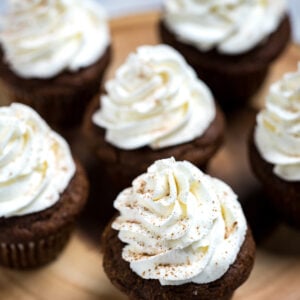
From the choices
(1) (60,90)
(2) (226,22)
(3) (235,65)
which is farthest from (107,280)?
(2) (226,22)

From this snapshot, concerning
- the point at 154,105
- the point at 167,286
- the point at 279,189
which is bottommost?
the point at 279,189

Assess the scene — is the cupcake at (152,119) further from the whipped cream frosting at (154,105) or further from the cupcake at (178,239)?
the cupcake at (178,239)

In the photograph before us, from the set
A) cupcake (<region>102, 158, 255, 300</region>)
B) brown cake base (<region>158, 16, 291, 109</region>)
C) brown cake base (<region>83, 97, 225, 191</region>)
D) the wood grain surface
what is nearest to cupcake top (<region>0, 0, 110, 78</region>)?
brown cake base (<region>83, 97, 225, 191</region>)

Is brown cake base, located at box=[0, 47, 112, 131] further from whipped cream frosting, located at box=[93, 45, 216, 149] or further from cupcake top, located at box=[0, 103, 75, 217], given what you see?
cupcake top, located at box=[0, 103, 75, 217]

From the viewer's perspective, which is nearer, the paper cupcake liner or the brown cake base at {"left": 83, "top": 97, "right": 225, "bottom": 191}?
the paper cupcake liner

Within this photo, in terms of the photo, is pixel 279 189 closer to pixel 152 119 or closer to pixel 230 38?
pixel 152 119

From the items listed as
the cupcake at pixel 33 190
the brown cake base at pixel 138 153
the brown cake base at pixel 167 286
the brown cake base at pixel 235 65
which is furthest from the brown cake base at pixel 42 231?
the brown cake base at pixel 235 65
